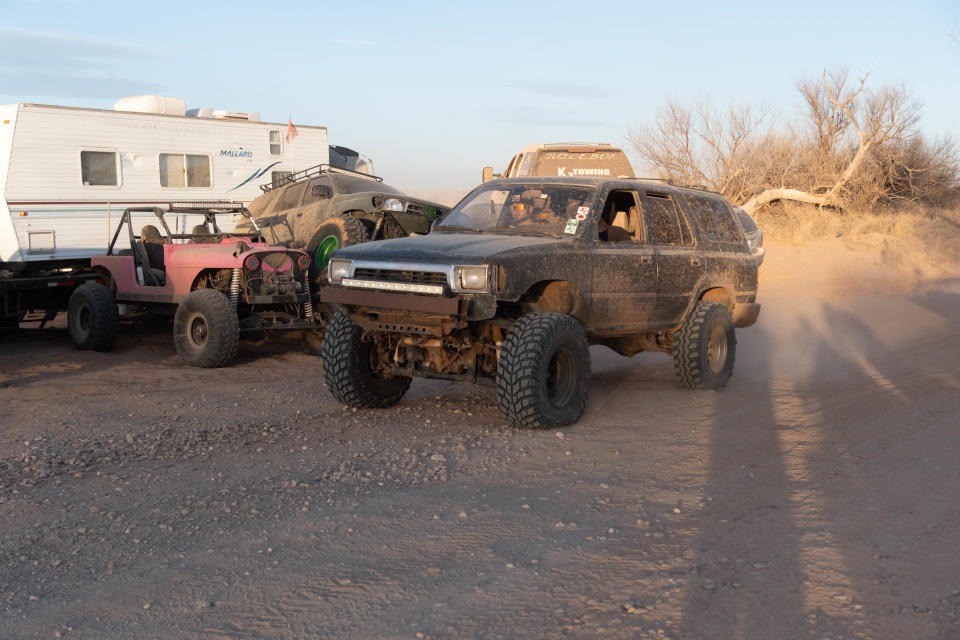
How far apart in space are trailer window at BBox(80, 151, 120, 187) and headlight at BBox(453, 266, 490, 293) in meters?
9.65

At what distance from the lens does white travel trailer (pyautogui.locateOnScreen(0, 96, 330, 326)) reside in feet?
43.0

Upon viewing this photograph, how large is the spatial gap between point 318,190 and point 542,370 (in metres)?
7.36

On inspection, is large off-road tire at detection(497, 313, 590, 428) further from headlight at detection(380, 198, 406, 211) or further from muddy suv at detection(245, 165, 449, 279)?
headlight at detection(380, 198, 406, 211)

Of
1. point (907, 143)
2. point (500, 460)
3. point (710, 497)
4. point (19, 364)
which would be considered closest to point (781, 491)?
point (710, 497)

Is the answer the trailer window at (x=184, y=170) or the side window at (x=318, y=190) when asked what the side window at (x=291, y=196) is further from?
the trailer window at (x=184, y=170)

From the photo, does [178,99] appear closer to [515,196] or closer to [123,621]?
[515,196]

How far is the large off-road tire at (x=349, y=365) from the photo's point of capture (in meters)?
7.32

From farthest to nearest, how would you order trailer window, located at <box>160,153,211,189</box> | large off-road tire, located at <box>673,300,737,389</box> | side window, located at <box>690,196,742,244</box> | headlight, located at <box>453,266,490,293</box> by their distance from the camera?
trailer window, located at <box>160,153,211,189</box>, side window, located at <box>690,196,742,244</box>, large off-road tire, located at <box>673,300,737,389</box>, headlight, located at <box>453,266,490,293</box>

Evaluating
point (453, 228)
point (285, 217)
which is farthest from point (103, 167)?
point (453, 228)

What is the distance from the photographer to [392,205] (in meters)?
12.6

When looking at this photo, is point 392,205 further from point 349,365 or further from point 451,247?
point 451,247

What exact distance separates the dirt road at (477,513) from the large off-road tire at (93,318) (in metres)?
2.35

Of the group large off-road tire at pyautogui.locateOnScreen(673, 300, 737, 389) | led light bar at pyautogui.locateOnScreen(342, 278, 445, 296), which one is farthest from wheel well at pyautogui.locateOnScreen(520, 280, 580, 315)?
large off-road tire at pyautogui.locateOnScreen(673, 300, 737, 389)

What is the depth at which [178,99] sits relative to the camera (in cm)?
1552
